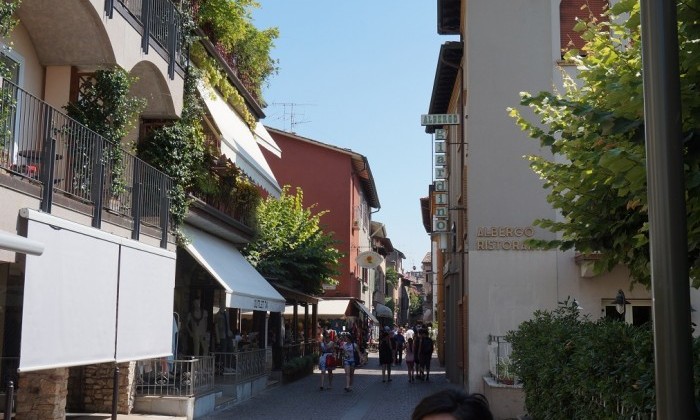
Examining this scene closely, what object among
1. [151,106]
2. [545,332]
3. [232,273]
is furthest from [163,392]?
[545,332]

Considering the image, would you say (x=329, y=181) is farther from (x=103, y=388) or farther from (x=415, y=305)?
(x=415, y=305)

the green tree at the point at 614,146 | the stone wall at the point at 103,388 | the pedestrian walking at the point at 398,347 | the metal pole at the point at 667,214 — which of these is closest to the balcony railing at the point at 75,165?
the stone wall at the point at 103,388

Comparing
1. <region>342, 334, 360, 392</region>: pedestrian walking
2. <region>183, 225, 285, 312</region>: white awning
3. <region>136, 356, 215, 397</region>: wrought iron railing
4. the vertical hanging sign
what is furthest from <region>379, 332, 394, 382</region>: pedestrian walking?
<region>136, 356, 215, 397</region>: wrought iron railing

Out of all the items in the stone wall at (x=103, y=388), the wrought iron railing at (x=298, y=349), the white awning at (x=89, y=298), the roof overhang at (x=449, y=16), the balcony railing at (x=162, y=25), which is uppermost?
the roof overhang at (x=449, y=16)

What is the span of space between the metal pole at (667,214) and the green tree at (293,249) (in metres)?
26.2

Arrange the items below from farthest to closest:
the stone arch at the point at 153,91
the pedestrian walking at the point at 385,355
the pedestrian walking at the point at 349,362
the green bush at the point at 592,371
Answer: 1. the pedestrian walking at the point at 385,355
2. the pedestrian walking at the point at 349,362
3. the stone arch at the point at 153,91
4. the green bush at the point at 592,371

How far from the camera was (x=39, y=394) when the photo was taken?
13.0 meters

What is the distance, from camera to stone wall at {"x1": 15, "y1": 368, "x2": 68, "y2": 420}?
1294 cm

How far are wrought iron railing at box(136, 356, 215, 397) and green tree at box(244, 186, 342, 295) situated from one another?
12.5 meters

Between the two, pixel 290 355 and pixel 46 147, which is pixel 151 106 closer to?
pixel 46 147

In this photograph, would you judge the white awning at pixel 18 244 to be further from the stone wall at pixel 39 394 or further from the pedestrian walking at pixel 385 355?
the pedestrian walking at pixel 385 355

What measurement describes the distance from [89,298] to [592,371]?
26.3 feet

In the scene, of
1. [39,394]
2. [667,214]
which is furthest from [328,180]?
[667,214]

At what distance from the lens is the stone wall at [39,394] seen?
12.9 meters
